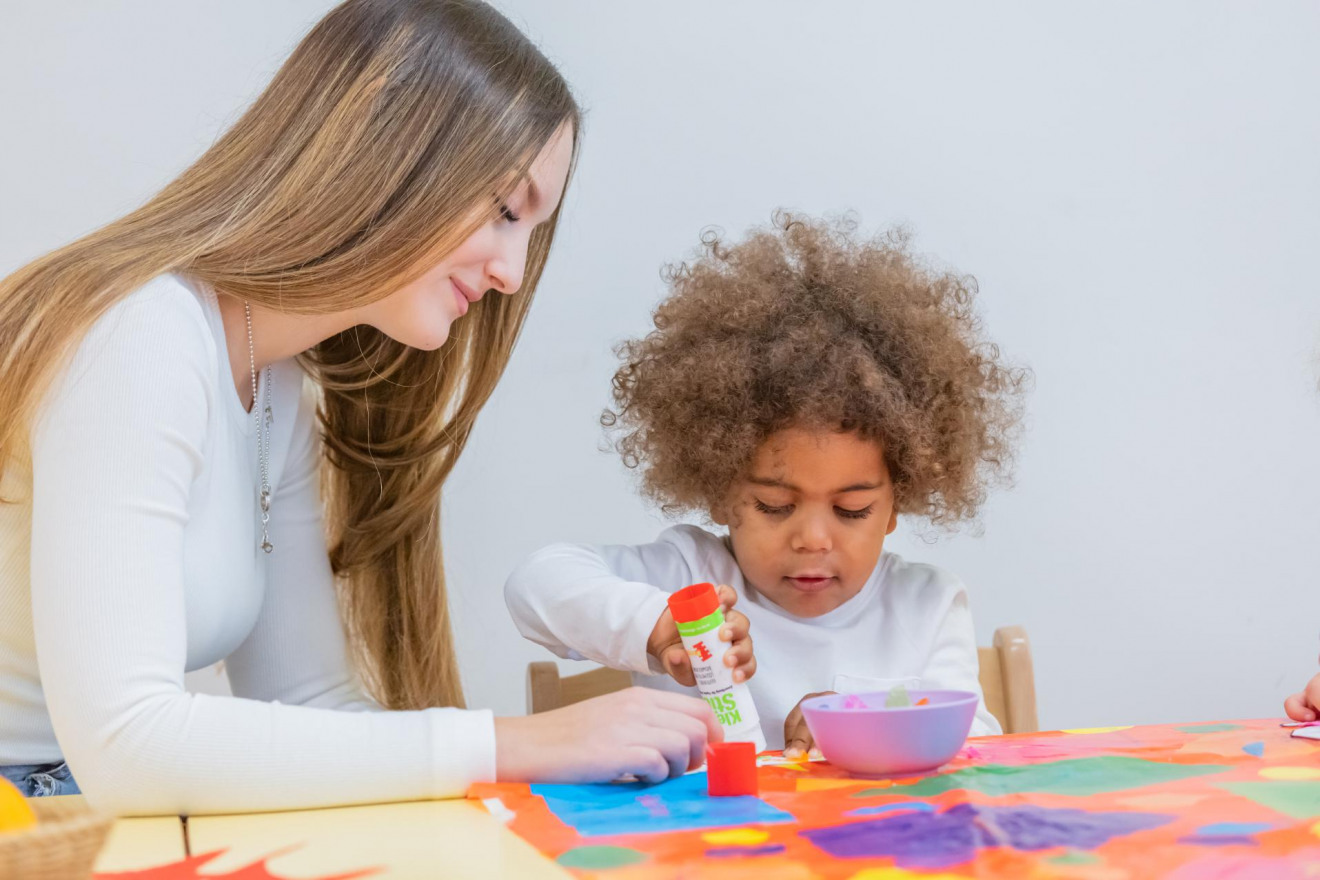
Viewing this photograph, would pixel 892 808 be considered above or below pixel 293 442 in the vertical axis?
below

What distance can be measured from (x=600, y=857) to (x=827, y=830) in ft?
0.42

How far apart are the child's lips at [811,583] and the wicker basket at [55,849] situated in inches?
35.7

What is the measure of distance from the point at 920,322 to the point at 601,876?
859 millimetres

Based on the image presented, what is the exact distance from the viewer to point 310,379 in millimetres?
1275

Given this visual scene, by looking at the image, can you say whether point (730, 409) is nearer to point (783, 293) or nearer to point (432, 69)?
point (783, 293)

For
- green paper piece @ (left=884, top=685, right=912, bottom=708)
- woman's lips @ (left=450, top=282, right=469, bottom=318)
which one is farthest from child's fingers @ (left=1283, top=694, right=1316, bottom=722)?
woman's lips @ (left=450, top=282, right=469, bottom=318)

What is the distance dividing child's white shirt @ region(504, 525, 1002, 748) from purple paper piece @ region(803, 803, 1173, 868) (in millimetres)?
507

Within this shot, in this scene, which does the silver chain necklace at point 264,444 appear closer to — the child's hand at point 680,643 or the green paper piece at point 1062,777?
the child's hand at point 680,643

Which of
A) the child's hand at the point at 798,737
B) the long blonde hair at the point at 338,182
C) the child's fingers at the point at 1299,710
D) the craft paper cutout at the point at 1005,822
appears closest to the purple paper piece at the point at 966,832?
the craft paper cutout at the point at 1005,822

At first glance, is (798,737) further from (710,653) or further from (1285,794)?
(1285,794)

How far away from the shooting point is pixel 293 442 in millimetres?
1240

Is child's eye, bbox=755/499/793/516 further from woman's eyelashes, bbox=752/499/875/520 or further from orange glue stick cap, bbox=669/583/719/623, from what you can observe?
orange glue stick cap, bbox=669/583/719/623

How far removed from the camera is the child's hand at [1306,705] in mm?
1049

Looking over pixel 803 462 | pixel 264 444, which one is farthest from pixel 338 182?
pixel 803 462
